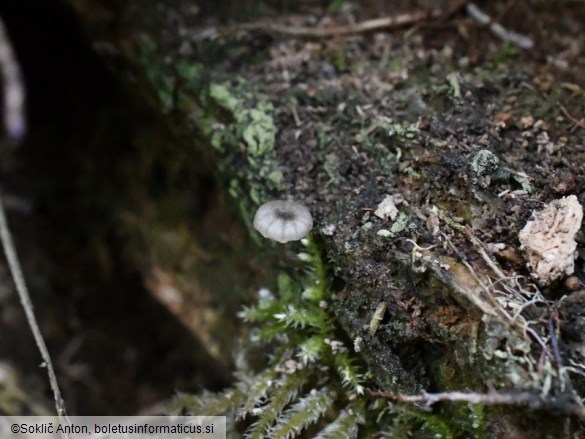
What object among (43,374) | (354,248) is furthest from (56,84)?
(354,248)

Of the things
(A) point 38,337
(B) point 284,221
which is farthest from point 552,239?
(A) point 38,337

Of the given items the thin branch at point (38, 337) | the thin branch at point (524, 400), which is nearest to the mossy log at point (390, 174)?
the thin branch at point (524, 400)

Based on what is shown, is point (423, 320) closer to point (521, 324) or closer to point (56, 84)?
point (521, 324)

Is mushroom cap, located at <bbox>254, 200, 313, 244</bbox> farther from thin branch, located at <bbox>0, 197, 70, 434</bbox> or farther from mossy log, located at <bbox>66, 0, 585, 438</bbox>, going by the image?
thin branch, located at <bbox>0, 197, 70, 434</bbox>

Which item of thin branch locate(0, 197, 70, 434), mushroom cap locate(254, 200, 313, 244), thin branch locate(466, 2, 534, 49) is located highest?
thin branch locate(466, 2, 534, 49)

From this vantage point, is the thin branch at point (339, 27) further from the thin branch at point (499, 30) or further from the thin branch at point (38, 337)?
the thin branch at point (38, 337)

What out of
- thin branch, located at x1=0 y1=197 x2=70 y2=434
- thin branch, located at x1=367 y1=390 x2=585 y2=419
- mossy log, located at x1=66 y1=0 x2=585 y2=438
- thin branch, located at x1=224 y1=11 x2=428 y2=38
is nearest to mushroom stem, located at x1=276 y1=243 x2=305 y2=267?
mossy log, located at x1=66 y1=0 x2=585 y2=438
